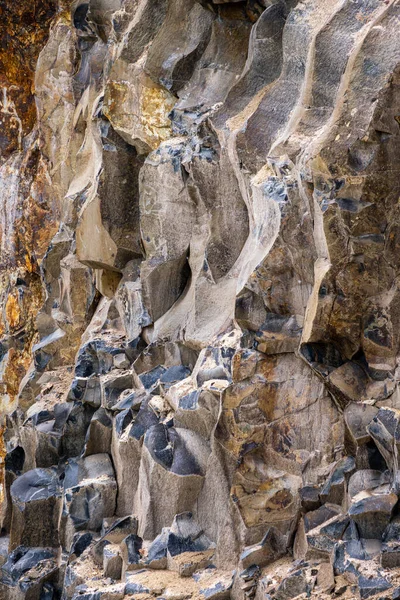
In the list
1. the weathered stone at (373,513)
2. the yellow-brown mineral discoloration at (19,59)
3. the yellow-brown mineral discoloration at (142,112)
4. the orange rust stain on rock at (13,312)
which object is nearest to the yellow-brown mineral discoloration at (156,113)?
the yellow-brown mineral discoloration at (142,112)

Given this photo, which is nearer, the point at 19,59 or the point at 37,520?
the point at 37,520

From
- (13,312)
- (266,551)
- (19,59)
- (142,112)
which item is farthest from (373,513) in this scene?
(19,59)

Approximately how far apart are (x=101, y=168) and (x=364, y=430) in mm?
5135

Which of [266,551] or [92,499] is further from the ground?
[92,499]

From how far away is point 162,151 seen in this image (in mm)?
9523

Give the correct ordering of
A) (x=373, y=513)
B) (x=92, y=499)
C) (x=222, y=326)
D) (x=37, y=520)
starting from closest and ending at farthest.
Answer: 1. (x=373, y=513)
2. (x=222, y=326)
3. (x=92, y=499)
4. (x=37, y=520)

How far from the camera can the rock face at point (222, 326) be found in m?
6.78

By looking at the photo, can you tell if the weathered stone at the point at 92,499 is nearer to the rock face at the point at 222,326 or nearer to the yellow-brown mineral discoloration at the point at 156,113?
the rock face at the point at 222,326

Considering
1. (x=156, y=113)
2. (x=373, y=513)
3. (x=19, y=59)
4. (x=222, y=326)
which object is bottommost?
(x=373, y=513)

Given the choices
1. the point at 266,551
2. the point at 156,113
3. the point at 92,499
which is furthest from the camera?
the point at 156,113

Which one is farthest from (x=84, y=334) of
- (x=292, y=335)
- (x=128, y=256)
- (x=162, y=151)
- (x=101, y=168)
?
(x=292, y=335)

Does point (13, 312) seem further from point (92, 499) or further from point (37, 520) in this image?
point (92, 499)

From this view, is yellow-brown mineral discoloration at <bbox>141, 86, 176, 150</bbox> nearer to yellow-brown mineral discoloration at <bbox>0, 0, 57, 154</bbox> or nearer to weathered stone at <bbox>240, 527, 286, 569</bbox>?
yellow-brown mineral discoloration at <bbox>0, 0, 57, 154</bbox>

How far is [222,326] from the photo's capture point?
844 cm
